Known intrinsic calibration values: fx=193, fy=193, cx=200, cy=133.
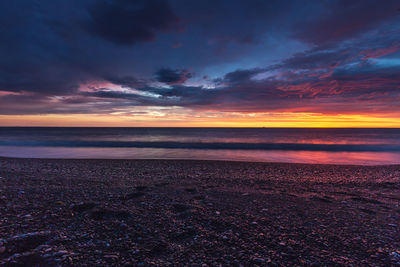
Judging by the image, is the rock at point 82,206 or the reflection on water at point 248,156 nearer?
the rock at point 82,206

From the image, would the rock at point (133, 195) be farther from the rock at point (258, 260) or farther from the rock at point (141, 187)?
the rock at point (258, 260)

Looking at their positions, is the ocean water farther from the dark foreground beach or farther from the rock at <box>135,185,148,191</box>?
the dark foreground beach

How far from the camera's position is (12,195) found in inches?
233

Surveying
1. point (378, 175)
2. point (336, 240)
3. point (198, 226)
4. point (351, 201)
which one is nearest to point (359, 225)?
point (336, 240)

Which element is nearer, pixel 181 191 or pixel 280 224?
pixel 280 224

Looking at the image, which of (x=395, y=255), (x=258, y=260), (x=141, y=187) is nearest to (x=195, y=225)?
(x=258, y=260)

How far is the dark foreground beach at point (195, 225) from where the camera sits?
3.30 m

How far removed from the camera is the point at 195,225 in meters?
4.53

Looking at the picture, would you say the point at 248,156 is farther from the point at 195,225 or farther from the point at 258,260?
the point at 258,260

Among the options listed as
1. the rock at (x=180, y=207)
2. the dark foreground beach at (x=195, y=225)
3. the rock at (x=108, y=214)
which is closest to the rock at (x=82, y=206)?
the dark foreground beach at (x=195, y=225)

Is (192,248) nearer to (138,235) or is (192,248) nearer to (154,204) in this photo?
(138,235)

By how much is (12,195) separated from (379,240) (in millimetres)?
9691

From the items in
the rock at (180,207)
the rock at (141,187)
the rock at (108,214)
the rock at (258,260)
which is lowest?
the rock at (141,187)

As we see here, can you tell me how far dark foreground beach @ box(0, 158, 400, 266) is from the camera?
3301mm
